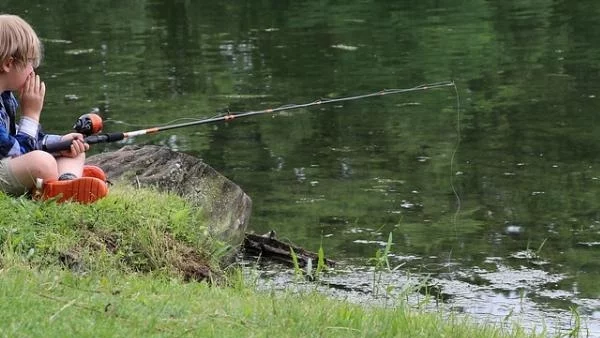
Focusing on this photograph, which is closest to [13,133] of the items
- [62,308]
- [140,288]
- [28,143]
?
[28,143]

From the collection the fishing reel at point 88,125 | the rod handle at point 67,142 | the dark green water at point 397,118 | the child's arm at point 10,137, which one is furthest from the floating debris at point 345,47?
the child's arm at point 10,137

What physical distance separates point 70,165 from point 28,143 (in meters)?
0.25

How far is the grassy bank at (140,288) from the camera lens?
13.4ft

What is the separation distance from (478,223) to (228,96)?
620 centimetres

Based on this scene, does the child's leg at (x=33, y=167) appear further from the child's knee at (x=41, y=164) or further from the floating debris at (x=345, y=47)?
the floating debris at (x=345, y=47)

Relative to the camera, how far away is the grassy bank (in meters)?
4.09

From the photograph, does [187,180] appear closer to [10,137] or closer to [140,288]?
[10,137]

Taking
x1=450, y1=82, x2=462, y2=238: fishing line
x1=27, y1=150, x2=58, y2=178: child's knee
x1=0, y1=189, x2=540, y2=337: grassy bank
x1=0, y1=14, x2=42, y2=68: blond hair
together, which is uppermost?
x1=0, y1=14, x2=42, y2=68: blond hair

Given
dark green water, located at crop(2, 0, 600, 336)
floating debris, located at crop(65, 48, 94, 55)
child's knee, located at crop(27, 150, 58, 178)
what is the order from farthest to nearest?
1. floating debris, located at crop(65, 48, 94, 55)
2. dark green water, located at crop(2, 0, 600, 336)
3. child's knee, located at crop(27, 150, 58, 178)

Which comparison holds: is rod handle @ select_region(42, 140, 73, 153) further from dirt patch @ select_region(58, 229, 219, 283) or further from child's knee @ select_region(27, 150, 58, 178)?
dirt patch @ select_region(58, 229, 219, 283)

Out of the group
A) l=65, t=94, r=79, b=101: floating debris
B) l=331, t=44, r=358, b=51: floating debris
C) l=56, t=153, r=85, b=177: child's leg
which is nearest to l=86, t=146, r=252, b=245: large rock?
l=56, t=153, r=85, b=177: child's leg

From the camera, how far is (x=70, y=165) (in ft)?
20.5

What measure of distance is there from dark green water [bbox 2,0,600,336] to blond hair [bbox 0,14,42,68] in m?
2.77

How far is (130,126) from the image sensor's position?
12.7 metres
